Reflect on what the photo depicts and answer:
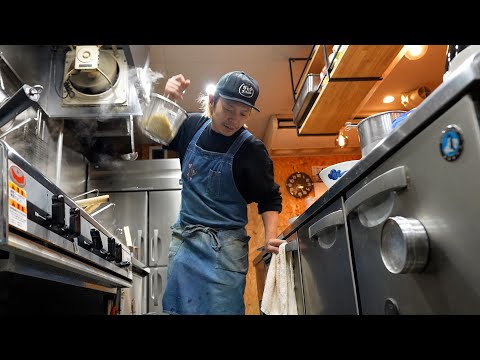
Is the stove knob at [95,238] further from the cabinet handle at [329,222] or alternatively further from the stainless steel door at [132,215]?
the stainless steel door at [132,215]

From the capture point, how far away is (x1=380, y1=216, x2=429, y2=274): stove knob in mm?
731

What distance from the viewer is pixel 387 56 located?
269cm

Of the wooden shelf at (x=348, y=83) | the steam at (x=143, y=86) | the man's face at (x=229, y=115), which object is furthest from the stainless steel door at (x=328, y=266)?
the steam at (x=143, y=86)

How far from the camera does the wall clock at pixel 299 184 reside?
18.0 ft

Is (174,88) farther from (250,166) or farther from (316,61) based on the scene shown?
(316,61)

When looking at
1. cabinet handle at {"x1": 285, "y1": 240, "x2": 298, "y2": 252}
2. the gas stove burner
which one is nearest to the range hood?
the gas stove burner

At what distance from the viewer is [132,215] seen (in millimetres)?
3725

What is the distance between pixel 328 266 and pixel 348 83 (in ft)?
6.52

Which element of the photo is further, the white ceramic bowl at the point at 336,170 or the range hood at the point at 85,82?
the range hood at the point at 85,82

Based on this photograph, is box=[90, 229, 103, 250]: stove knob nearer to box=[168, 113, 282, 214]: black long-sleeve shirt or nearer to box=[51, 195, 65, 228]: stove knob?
box=[51, 195, 65, 228]: stove knob

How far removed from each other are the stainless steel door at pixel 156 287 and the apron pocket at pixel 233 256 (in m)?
1.96

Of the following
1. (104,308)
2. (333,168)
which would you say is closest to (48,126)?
(104,308)

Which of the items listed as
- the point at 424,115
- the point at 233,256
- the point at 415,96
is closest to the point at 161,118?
the point at 233,256
